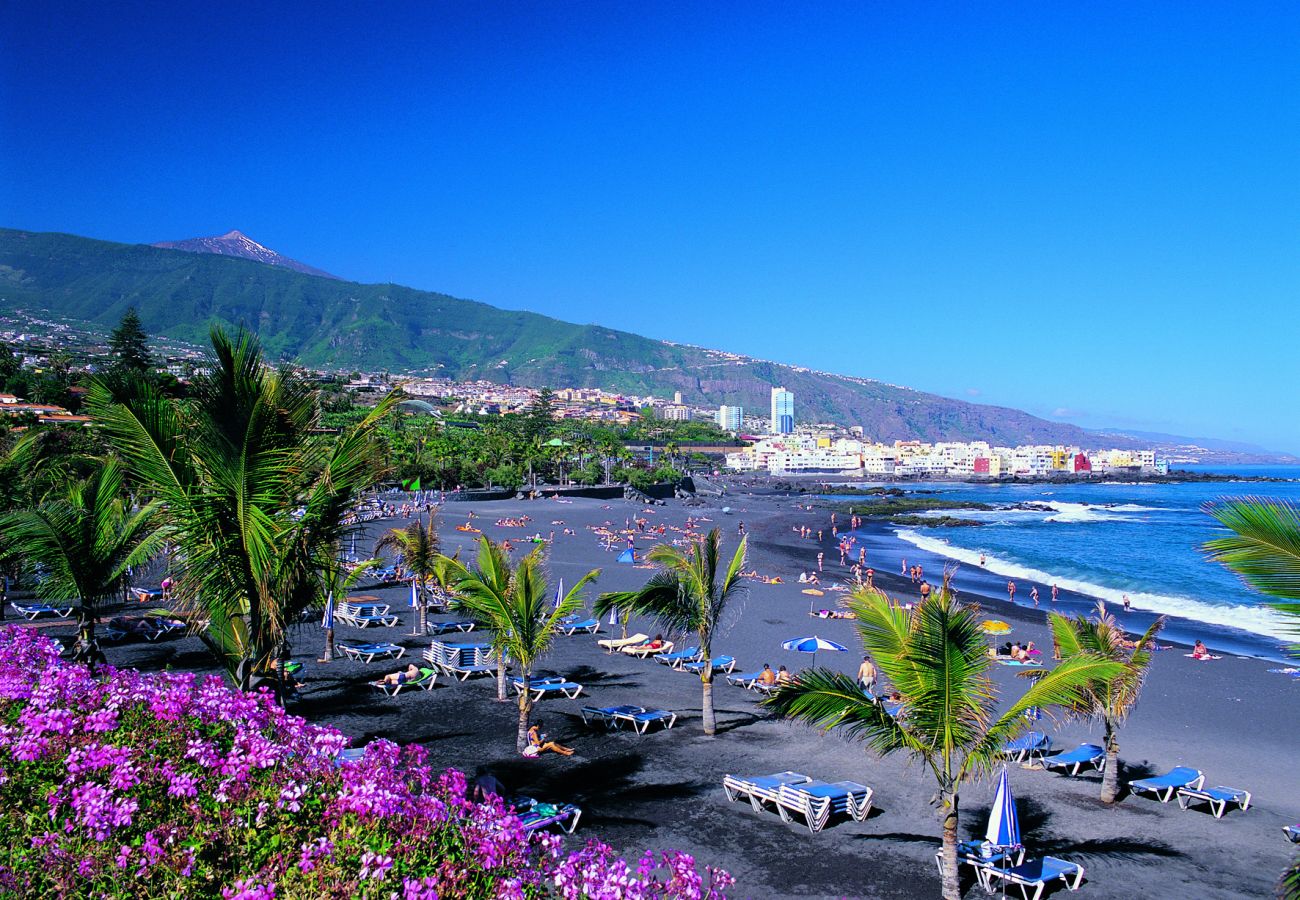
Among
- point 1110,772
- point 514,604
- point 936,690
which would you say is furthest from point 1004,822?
point 514,604

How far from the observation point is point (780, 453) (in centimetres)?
15050

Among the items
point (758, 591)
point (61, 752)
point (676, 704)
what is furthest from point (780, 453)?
point (61, 752)

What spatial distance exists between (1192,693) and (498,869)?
16369 mm

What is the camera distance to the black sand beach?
7340 millimetres

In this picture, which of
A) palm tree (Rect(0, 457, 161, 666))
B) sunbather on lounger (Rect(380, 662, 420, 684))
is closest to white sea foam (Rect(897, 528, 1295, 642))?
sunbather on lounger (Rect(380, 662, 420, 684))

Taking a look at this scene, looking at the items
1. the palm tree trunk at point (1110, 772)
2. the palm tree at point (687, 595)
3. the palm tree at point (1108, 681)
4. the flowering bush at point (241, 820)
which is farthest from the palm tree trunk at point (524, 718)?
the palm tree trunk at point (1110, 772)

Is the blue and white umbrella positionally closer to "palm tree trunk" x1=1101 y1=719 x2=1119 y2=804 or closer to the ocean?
the ocean

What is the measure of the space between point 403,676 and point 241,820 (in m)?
9.88

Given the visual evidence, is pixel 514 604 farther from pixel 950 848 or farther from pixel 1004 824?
pixel 1004 824

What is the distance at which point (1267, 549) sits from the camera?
3.43 m

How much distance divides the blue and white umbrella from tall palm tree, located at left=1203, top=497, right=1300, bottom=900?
3.52 metres

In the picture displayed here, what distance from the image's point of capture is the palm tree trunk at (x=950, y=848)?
19.5 ft

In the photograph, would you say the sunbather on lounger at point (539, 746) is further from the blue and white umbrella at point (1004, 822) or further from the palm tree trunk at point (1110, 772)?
the palm tree trunk at point (1110, 772)

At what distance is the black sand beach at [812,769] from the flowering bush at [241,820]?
168 inches
